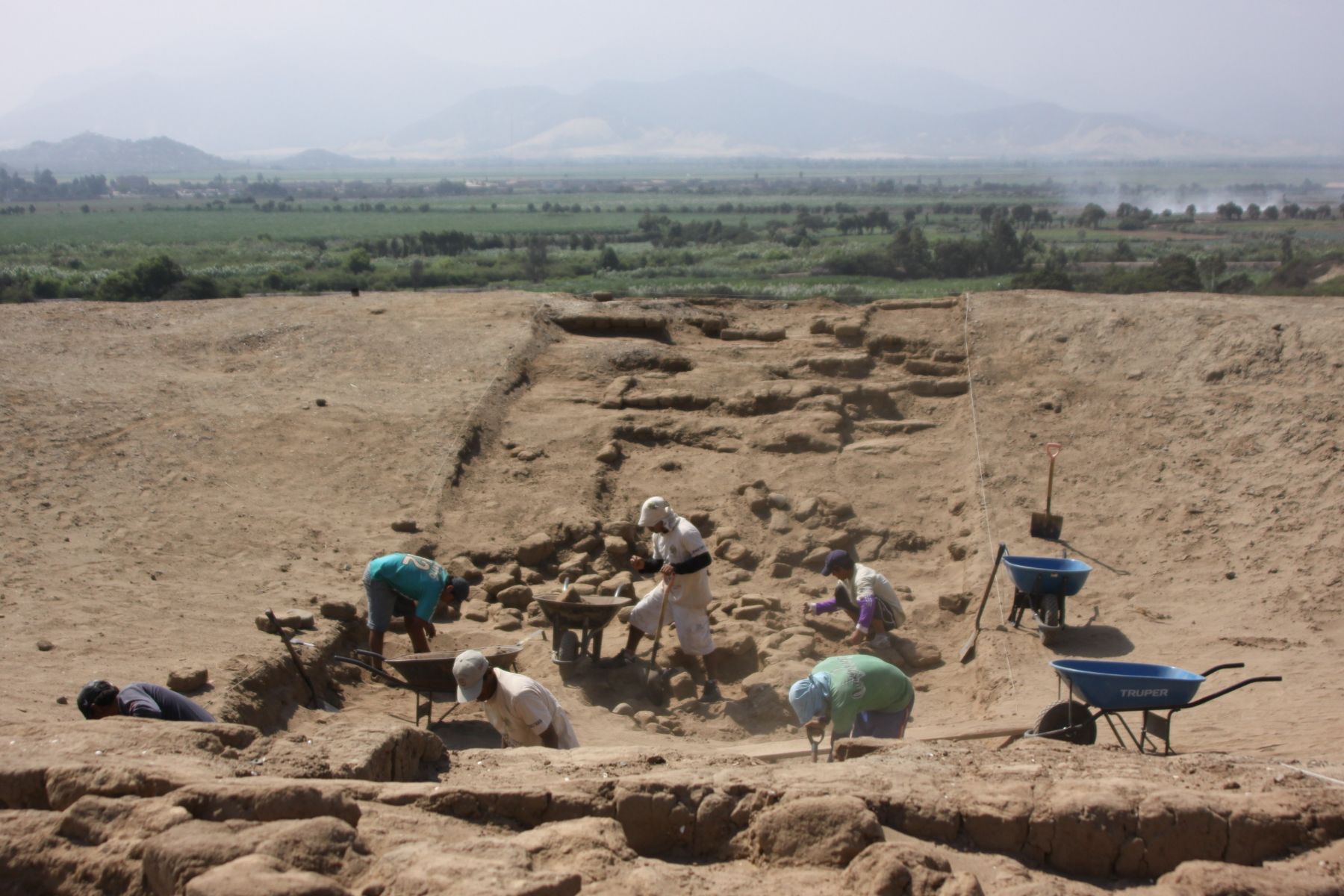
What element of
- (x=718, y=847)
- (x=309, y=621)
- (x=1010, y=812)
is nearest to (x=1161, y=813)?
(x=1010, y=812)

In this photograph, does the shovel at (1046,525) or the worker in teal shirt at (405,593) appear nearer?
the worker in teal shirt at (405,593)

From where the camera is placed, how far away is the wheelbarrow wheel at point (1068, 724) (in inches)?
228

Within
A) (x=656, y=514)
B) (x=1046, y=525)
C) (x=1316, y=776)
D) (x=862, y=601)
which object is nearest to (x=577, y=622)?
(x=656, y=514)

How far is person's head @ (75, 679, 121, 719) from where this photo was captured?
5262 millimetres

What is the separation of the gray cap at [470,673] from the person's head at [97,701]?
1671 mm

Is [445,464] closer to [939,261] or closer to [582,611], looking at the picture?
[582,611]

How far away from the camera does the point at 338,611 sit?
27.4 feet

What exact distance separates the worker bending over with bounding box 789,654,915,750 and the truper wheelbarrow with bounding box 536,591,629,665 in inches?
89.7

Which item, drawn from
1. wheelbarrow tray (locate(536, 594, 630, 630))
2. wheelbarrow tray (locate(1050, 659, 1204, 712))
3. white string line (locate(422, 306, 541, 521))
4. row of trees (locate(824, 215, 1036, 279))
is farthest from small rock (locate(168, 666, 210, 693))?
row of trees (locate(824, 215, 1036, 279))

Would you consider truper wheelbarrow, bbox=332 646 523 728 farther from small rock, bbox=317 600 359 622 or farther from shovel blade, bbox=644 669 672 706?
shovel blade, bbox=644 669 672 706

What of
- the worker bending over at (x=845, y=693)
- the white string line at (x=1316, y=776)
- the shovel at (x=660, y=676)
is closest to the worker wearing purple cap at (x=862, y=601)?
the shovel at (x=660, y=676)

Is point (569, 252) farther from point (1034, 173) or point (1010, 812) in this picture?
point (1034, 173)

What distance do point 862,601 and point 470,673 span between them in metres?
3.56

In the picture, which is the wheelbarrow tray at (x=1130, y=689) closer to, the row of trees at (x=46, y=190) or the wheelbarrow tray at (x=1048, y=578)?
the wheelbarrow tray at (x=1048, y=578)
